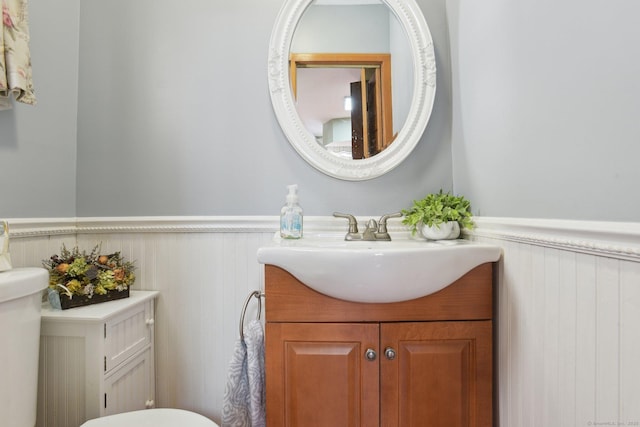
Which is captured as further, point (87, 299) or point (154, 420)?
point (87, 299)

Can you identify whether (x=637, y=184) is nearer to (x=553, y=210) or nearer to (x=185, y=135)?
(x=553, y=210)

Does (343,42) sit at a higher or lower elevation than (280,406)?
higher

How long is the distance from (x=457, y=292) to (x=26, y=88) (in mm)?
1461

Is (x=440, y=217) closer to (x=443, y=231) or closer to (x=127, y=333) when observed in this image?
(x=443, y=231)

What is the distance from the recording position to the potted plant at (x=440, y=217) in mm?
1038

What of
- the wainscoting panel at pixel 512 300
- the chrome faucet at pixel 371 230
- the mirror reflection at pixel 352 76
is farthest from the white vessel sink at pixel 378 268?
the mirror reflection at pixel 352 76

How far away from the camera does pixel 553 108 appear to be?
2.21ft

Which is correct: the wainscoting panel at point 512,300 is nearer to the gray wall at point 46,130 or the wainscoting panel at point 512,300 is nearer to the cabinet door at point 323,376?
the gray wall at point 46,130

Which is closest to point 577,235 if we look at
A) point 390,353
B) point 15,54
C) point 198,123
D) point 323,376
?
point 390,353

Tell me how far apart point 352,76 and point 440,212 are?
63cm

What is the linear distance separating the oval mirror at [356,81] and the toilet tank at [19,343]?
0.92 metres

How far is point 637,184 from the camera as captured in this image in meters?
0.49

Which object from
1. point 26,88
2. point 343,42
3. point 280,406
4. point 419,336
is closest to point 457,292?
point 419,336

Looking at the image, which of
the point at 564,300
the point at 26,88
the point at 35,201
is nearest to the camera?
the point at 564,300
